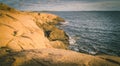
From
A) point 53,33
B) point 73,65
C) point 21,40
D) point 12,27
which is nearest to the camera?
point 73,65

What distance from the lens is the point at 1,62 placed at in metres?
10.4

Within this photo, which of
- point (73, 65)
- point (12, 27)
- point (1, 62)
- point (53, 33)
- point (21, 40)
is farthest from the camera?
point (53, 33)

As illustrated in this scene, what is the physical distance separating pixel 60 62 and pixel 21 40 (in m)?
9.27

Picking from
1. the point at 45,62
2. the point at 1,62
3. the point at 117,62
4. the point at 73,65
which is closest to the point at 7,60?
the point at 1,62

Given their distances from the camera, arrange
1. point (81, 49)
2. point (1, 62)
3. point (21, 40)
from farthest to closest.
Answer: point (81, 49)
point (21, 40)
point (1, 62)

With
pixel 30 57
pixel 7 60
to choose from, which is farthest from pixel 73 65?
pixel 7 60

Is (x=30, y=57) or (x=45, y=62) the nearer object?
(x=45, y=62)

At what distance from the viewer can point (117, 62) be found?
10.7 metres

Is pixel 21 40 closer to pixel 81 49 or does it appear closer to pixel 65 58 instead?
pixel 65 58

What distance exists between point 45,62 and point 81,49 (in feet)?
69.8

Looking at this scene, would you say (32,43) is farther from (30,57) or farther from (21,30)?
(30,57)

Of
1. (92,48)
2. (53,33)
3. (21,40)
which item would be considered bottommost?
(92,48)

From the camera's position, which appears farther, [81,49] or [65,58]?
[81,49]

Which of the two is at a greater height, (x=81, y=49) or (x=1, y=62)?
(x=1, y=62)
